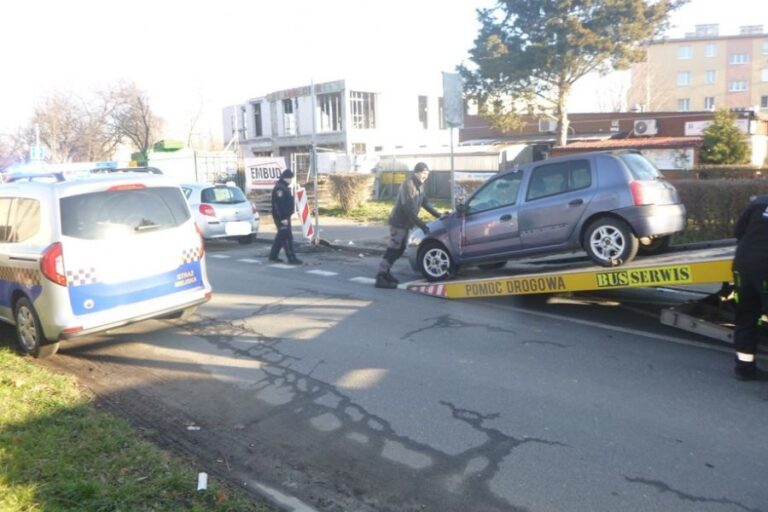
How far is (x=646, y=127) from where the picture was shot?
30953 millimetres

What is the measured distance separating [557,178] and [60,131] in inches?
1735

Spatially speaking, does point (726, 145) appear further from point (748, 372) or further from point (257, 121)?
point (257, 121)

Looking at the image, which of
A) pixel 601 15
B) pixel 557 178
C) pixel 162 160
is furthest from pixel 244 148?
pixel 557 178

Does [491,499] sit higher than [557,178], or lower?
lower

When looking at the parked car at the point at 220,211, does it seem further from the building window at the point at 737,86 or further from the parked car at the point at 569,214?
the building window at the point at 737,86

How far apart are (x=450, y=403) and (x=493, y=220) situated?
4.04 m

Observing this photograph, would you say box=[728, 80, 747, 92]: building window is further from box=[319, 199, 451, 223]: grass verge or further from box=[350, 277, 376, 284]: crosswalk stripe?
box=[350, 277, 376, 284]: crosswalk stripe

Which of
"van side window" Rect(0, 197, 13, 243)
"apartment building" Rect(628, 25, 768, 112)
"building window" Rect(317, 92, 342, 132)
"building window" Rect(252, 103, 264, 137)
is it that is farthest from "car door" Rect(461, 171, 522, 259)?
"apartment building" Rect(628, 25, 768, 112)

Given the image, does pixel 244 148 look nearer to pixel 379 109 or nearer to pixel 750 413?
pixel 379 109

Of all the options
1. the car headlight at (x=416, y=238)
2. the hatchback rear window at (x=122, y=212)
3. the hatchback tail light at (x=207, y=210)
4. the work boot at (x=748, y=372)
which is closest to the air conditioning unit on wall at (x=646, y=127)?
the hatchback tail light at (x=207, y=210)

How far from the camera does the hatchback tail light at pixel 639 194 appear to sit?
298 inches

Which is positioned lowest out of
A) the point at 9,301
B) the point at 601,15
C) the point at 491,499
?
the point at 491,499

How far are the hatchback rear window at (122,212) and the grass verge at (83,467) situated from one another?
5.89 feet

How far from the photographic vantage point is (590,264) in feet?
26.0
